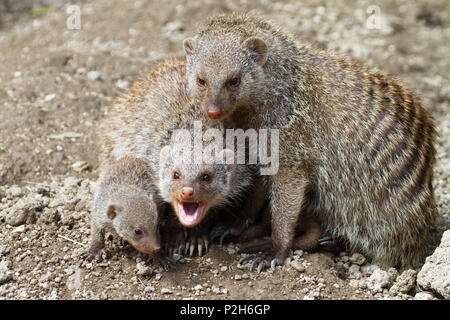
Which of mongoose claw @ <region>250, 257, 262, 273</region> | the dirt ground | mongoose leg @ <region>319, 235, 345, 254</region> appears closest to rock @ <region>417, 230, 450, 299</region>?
the dirt ground

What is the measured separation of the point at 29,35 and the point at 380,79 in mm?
4313

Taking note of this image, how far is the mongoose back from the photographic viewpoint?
149 inches

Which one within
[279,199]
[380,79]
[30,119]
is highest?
[380,79]

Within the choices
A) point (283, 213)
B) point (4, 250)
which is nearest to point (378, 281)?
point (283, 213)

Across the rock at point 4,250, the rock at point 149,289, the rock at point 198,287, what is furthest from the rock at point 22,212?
the rock at point 198,287

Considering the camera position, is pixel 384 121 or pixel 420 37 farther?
pixel 420 37

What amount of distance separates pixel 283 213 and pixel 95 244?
135cm

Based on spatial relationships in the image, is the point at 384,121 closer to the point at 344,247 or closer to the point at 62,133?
the point at 344,247

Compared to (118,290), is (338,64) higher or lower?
higher

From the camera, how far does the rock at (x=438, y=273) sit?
347cm

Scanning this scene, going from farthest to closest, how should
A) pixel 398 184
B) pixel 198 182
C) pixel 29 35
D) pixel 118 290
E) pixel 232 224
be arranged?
pixel 29 35
pixel 232 224
pixel 398 184
pixel 198 182
pixel 118 290

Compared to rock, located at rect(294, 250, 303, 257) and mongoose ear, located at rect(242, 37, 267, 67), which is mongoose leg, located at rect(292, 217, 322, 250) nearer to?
rock, located at rect(294, 250, 303, 257)

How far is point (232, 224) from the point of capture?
4332 millimetres

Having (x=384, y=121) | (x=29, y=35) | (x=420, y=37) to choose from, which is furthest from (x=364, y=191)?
(x=29, y=35)
